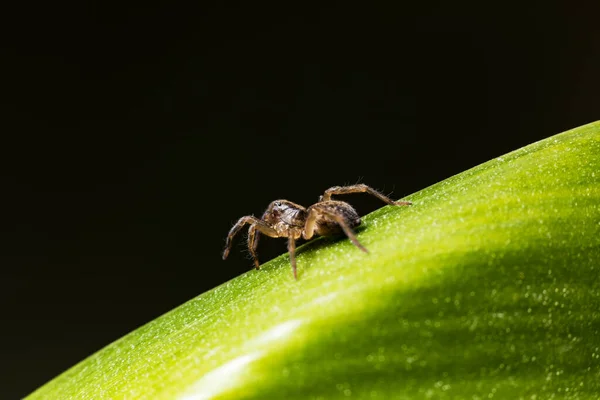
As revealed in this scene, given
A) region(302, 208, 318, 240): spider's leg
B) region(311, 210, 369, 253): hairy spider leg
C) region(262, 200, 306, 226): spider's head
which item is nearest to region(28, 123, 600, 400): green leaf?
region(311, 210, 369, 253): hairy spider leg

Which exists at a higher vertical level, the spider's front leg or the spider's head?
the spider's head

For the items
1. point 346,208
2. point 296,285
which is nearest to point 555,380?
point 296,285

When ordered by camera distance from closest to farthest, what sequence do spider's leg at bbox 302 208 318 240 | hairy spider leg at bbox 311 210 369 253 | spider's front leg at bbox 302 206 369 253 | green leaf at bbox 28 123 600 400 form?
1. green leaf at bbox 28 123 600 400
2. hairy spider leg at bbox 311 210 369 253
3. spider's front leg at bbox 302 206 369 253
4. spider's leg at bbox 302 208 318 240

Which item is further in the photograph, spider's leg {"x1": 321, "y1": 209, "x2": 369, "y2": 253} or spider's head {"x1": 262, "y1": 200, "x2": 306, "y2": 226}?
spider's head {"x1": 262, "y1": 200, "x2": 306, "y2": 226}

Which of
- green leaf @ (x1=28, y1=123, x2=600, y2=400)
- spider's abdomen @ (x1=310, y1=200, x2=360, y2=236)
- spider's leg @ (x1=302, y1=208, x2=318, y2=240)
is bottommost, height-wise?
green leaf @ (x1=28, y1=123, x2=600, y2=400)

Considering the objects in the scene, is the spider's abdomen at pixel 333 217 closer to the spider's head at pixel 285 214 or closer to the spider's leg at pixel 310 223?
the spider's leg at pixel 310 223

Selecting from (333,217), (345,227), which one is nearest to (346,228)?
(345,227)

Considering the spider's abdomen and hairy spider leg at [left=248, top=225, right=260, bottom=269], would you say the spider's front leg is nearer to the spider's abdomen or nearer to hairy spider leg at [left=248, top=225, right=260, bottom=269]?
the spider's abdomen

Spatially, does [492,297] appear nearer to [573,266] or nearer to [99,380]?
[573,266]
